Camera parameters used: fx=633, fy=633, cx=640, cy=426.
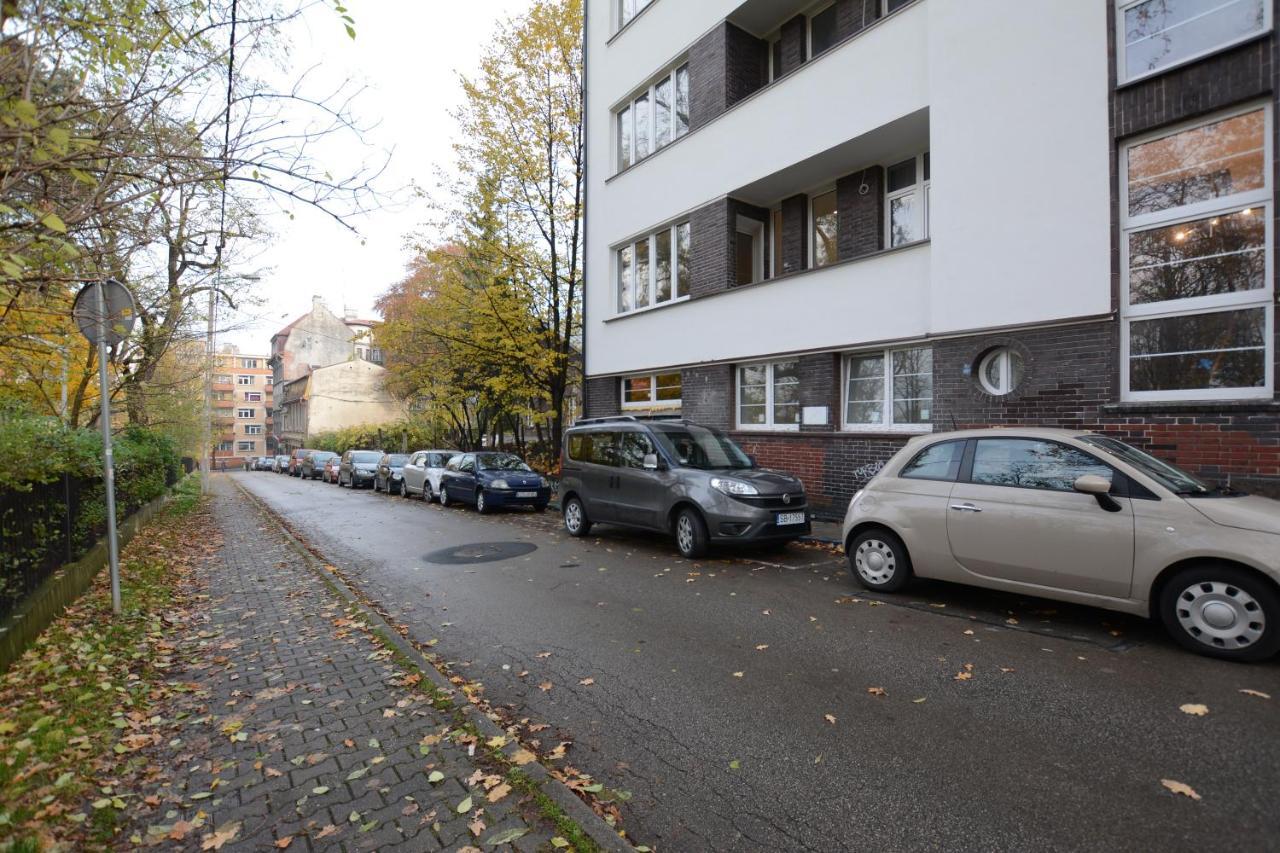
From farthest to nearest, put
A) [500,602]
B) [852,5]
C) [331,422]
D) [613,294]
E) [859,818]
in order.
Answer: [331,422] < [613,294] < [852,5] < [500,602] < [859,818]

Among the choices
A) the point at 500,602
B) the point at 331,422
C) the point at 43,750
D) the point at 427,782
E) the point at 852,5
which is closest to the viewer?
the point at 427,782

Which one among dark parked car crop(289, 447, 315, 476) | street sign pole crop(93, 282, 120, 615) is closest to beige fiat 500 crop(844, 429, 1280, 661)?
street sign pole crop(93, 282, 120, 615)

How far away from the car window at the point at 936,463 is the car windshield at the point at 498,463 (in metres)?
11.2

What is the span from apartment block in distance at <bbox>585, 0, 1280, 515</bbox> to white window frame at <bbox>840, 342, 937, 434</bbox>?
0.13 ft

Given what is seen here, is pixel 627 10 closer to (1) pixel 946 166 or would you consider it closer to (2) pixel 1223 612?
(1) pixel 946 166

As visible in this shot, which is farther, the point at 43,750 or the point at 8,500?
Answer: the point at 8,500

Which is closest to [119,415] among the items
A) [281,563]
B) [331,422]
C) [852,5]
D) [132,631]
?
[281,563]

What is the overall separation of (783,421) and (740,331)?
1.99 metres

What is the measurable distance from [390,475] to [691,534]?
1596cm

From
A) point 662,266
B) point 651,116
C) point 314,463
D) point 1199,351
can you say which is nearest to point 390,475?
point 662,266

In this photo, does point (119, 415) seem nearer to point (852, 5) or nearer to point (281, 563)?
point (281, 563)

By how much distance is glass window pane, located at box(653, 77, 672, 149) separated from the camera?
1499cm

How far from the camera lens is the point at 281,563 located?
8.91 metres

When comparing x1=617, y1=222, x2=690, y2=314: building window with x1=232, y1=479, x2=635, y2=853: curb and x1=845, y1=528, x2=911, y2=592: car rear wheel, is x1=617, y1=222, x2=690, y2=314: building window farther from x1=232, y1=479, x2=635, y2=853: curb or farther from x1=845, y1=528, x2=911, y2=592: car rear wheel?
x1=232, y1=479, x2=635, y2=853: curb
